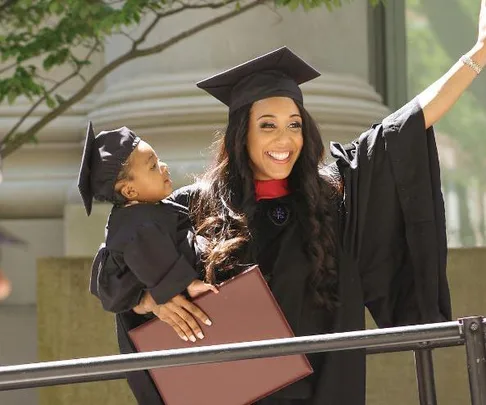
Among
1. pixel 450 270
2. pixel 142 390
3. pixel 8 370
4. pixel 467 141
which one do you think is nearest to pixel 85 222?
pixel 450 270

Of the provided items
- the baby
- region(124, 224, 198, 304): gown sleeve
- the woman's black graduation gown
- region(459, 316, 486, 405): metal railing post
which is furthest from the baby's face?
region(459, 316, 486, 405): metal railing post

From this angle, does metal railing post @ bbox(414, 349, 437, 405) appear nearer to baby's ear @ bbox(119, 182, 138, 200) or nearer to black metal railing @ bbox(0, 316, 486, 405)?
black metal railing @ bbox(0, 316, 486, 405)

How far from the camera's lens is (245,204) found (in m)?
3.78

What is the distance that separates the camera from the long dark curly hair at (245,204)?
12.0 feet

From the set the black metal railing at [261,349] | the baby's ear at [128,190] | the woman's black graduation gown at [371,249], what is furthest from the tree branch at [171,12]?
the black metal railing at [261,349]

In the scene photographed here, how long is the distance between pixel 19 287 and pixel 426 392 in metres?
3.87

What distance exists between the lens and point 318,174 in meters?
3.82

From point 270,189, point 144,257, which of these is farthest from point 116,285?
point 270,189

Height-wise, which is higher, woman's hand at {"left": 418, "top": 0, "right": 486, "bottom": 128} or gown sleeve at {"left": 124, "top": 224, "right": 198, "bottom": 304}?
woman's hand at {"left": 418, "top": 0, "right": 486, "bottom": 128}

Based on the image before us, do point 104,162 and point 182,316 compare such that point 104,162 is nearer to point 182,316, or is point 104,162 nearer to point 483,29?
point 182,316

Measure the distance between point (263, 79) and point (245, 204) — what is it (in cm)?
38

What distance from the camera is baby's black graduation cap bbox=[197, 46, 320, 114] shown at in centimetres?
382

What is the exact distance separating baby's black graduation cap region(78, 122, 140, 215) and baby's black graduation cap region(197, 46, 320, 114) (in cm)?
38

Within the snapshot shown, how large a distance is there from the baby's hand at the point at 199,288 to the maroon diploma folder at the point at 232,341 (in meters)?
0.02
